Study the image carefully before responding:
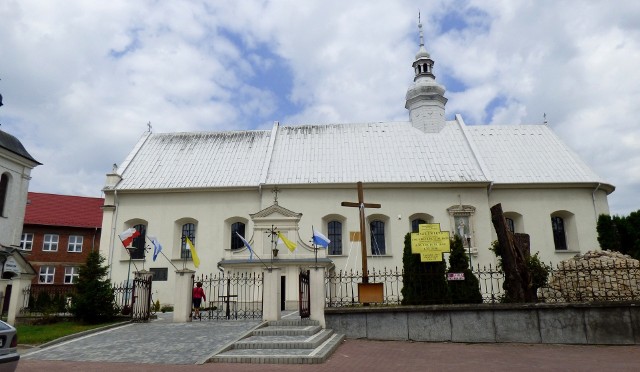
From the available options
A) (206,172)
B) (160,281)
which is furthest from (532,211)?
(160,281)

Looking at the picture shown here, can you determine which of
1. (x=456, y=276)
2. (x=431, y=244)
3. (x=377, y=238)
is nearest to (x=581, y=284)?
(x=456, y=276)

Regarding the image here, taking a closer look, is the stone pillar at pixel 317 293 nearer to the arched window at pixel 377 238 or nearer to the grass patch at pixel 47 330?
the grass patch at pixel 47 330

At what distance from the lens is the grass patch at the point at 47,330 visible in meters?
13.1

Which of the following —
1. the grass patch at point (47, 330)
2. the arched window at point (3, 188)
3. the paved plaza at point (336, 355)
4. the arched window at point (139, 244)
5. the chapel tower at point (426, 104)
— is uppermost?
the chapel tower at point (426, 104)

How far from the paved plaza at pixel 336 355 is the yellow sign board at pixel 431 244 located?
A: 2893 millimetres

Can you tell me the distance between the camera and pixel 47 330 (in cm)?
1483

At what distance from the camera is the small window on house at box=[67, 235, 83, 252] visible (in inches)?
1567

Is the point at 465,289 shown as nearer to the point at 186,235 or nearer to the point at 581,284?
the point at 581,284

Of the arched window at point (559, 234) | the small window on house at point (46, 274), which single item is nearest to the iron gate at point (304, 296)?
the arched window at point (559, 234)

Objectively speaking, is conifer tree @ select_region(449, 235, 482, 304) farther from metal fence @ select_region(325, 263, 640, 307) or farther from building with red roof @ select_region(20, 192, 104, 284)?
building with red roof @ select_region(20, 192, 104, 284)

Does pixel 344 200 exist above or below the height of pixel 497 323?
above

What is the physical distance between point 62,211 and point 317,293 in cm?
3540

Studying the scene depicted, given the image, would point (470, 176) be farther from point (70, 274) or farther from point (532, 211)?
point (70, 274)

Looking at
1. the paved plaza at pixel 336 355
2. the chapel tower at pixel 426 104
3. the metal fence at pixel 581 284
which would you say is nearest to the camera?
the paved plaza at pixel 336 355
